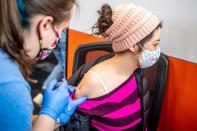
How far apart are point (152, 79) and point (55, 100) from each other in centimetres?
68

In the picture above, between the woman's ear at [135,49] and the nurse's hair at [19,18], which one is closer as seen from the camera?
the nurse's hair at [19,18]

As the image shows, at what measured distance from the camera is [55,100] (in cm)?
119

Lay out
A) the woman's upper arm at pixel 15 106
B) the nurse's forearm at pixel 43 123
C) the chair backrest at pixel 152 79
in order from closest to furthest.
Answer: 1. the woman's upper arm at pixel 15 106
2. the nurse's forearm at pixel 43 123
3. the chair backrest at pixel 152 79

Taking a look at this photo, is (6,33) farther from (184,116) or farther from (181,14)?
(184,116)

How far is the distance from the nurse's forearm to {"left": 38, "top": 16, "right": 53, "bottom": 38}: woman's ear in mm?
297

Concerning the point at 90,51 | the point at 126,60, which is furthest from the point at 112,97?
the point at 90,51

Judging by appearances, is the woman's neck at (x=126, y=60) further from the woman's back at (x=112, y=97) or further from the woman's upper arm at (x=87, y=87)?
the woman's upper arm at (x=87, y=87)

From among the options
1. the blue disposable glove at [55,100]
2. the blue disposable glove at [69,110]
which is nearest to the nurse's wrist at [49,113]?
the blue disposable glove at [55,100]

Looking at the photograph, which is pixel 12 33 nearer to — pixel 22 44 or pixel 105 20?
pixel 22 44

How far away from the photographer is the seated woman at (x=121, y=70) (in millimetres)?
1406

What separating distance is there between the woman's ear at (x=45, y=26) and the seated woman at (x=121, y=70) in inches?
19.3

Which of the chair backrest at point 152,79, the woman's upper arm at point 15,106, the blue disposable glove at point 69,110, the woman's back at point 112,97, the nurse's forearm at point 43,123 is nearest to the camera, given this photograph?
the woman's upper arm at point 15,106

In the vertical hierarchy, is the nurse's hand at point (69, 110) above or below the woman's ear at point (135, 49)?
below

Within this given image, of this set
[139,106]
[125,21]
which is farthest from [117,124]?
[125,21]
